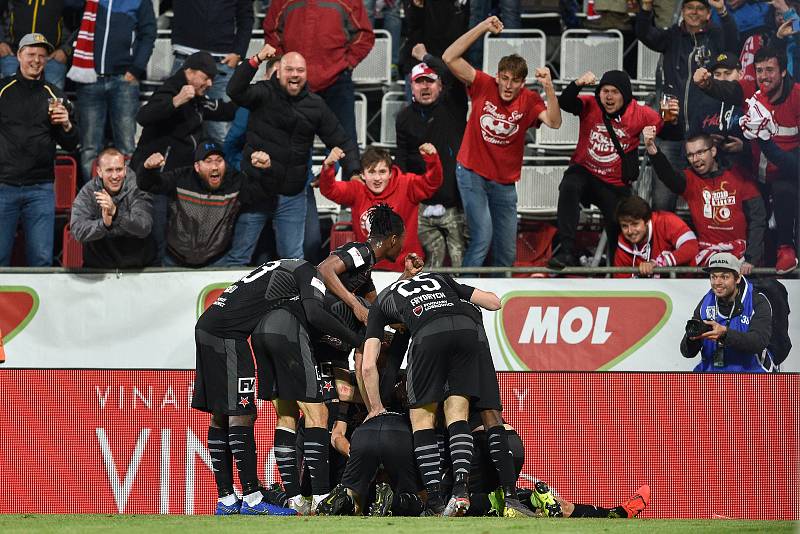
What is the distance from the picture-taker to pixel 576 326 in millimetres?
11047

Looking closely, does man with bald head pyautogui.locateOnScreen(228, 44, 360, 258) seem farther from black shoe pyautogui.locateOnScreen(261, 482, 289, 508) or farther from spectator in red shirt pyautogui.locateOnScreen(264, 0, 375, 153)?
black shoe pyautogui.locateOnScreen(261, 482, 289, 508)

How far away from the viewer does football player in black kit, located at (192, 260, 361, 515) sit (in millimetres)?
9297

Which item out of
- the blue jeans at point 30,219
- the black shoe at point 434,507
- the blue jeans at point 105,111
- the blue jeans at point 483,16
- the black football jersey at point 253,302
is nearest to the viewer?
the black shoe at point 434,507

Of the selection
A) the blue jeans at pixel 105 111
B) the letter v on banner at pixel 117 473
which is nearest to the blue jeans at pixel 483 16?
the blue jeans at pixel 105 111

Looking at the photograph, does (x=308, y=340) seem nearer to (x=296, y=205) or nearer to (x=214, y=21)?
(x=296, y=205)

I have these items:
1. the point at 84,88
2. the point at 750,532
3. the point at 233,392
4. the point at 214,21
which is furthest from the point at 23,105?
the point at 750,532

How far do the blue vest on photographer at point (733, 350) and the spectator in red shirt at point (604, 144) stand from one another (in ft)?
4.62

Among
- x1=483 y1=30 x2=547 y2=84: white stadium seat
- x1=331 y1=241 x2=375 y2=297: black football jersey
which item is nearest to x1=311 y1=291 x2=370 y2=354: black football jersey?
x1=331 y1=241 x2=375 y2=297: black football jersey

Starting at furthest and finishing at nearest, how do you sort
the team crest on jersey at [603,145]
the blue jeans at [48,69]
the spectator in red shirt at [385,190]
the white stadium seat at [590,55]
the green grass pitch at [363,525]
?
the white stadium seat at [590,55] < the blue jeans at [48,69] < the team crest on jersey at [603,145] < the spectator in red shirt at [385,190] < the green grass pitch at [363,525]

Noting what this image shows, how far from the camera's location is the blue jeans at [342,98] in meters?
13.1

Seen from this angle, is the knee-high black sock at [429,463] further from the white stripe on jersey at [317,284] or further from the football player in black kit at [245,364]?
the white stripe on jersey at [317,284]

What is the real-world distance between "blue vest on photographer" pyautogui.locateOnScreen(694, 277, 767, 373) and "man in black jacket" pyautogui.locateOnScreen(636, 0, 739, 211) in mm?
1827

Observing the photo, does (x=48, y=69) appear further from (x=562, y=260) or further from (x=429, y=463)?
(x=429, y=463)

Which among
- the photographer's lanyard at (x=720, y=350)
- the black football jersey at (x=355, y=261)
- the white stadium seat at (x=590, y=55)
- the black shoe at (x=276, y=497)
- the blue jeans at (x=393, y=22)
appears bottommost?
the black shoe at (x=276, y=497)
